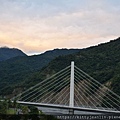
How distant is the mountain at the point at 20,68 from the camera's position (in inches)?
2851

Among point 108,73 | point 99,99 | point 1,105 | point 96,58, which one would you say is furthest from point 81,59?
point 1,105

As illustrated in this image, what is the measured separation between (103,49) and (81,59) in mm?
4877

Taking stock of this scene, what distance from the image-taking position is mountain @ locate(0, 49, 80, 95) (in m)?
72.4

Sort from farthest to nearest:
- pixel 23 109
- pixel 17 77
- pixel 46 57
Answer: pixel 46 57, pixel 17 77, pixel 23 109

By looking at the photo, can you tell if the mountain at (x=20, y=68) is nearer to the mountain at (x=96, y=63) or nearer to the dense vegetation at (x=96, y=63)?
the mountain at (x=96, y=63)

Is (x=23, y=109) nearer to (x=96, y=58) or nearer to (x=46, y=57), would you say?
(x=96, y=58)

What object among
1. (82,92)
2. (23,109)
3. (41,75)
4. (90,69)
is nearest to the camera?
(23,109)

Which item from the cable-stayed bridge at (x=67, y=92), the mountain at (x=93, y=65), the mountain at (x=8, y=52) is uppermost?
the mountain at (x=8, y=52)

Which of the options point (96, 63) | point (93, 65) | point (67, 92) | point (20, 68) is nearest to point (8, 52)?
point (20, 68)

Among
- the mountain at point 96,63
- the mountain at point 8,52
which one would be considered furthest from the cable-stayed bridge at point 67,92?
the mountain at point 8,52

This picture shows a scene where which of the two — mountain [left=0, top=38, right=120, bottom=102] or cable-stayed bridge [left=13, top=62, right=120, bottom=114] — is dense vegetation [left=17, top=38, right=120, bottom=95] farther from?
cable-stayed bridge [left=13, top=62, right=120, bottom=114]

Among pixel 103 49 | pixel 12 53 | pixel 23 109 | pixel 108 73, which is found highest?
pixel 12 53

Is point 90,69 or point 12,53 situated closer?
point 90,69

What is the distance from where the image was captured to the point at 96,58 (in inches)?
2319
